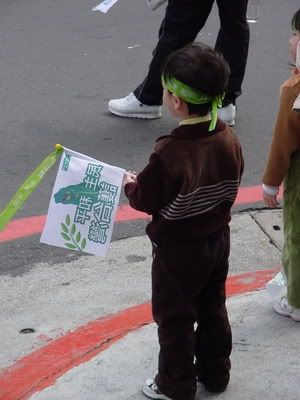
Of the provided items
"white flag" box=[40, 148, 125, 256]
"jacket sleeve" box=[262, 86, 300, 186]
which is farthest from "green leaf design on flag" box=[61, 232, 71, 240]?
"jacket sleeve" box=[262, 86, 300, 186]

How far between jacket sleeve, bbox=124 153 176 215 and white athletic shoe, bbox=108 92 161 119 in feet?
10.7

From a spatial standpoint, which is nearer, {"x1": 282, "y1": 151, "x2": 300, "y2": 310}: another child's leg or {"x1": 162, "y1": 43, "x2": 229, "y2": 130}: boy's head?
{"x1": 162, "y1": 43, "x2": 229, "y2": 130}: boy's head

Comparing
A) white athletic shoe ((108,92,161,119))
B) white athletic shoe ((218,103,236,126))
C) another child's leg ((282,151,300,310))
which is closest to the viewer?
another child's leg ((282,151,300,310))

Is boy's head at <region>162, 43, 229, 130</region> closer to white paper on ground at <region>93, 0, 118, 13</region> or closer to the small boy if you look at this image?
the small boy

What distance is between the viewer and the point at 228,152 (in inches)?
115

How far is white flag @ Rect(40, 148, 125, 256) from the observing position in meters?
3.08

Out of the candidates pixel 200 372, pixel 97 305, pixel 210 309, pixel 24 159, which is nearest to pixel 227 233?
pixel 210 309

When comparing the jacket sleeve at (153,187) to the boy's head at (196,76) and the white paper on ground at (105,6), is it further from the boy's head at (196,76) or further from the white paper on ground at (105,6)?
the white paper on ground at (105,6)

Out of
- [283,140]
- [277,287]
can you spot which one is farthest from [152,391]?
[283,140]

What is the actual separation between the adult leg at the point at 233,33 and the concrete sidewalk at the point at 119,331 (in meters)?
1.61

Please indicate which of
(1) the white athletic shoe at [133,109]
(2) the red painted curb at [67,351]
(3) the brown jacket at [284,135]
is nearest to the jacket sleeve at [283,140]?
(3) the brown jacket at [284,135]

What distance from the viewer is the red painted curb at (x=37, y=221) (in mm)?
4672

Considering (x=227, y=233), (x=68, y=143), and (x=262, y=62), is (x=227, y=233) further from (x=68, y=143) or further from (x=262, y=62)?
(x=262, y=62)

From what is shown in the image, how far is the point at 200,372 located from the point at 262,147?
276 cm
